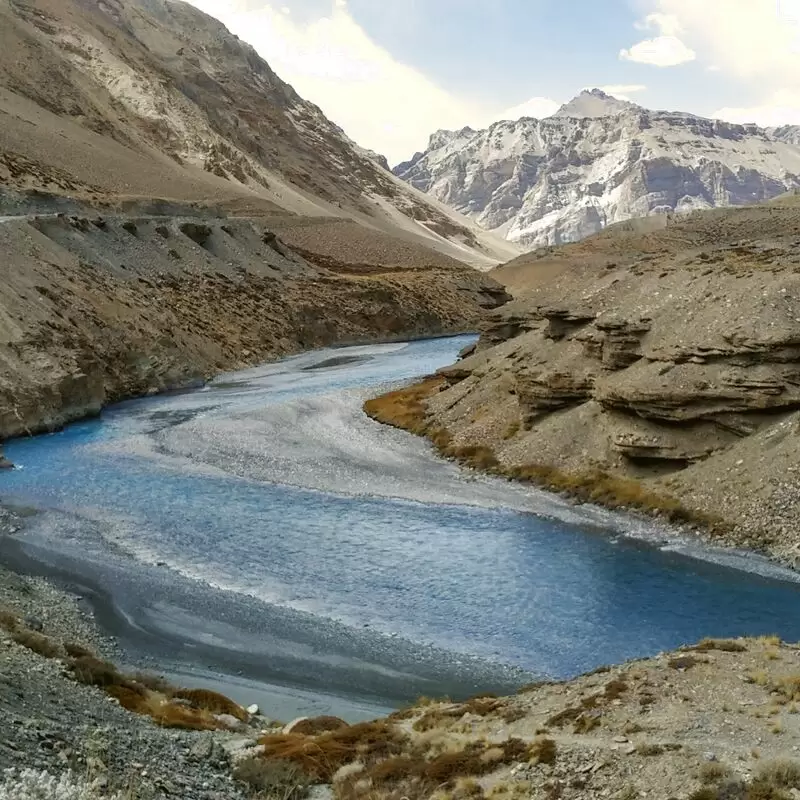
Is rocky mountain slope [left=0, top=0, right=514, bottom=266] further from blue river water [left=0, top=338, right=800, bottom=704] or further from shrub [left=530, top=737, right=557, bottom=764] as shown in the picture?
shrub [left=530, top=737, right=557, bottom=764]

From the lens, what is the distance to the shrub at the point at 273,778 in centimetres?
1271

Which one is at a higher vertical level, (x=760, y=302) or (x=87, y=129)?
(x=87, y=129)

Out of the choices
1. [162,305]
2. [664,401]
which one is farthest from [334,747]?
[162,305]

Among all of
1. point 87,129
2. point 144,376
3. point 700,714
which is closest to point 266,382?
point 144,376

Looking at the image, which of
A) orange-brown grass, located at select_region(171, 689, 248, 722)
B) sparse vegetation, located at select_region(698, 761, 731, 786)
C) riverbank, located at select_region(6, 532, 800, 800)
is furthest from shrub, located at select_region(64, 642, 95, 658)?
sparse vegetation, located at select_region(698, 761, 731, 786)

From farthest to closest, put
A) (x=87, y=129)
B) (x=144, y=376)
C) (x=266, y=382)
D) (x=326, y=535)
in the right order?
(x=87, y=129)
(x=266, y=382)
(x=144, y=376)
(x=326, y=535)

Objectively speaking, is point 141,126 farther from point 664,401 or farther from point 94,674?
point 94,674

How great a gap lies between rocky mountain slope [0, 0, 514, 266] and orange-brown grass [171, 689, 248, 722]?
2656 inches

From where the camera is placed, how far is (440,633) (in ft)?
73.8

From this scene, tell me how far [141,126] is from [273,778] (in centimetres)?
13476

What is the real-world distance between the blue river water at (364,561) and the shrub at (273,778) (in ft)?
21.0

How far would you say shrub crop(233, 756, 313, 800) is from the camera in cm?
1271

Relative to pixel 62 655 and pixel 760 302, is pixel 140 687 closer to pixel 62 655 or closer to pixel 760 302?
pixel 62 655

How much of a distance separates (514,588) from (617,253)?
107791 millimetres
